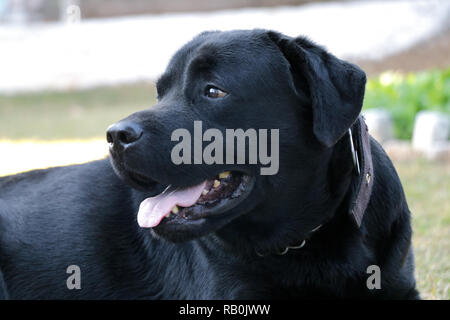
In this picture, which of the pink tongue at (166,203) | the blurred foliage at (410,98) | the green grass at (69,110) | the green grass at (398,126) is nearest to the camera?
the pink tongue at (166,203)

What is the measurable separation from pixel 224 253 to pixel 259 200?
12.9 inches

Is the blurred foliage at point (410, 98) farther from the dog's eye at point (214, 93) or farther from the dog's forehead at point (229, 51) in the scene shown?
the dog's eye at point (214, 93)

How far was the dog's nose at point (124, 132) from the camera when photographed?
7.41ft

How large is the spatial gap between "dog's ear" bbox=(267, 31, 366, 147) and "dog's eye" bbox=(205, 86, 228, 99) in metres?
0.31

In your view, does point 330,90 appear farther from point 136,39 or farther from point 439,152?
point 136,39

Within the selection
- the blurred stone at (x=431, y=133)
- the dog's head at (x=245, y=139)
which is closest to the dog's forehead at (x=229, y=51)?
the dog's head at (x=245, y=139)

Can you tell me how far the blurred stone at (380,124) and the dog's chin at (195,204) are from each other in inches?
161

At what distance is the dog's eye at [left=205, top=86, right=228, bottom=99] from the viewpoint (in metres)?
2.40

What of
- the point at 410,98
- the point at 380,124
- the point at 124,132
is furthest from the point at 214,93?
the point at 410,98

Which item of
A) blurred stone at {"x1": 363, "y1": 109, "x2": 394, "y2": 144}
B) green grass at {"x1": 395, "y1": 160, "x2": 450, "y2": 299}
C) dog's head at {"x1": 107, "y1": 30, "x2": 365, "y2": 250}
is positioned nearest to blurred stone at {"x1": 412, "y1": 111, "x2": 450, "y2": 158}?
A: green grass at {"x1": 395, "y1": 160, "x2": 450, "y2": 299}
